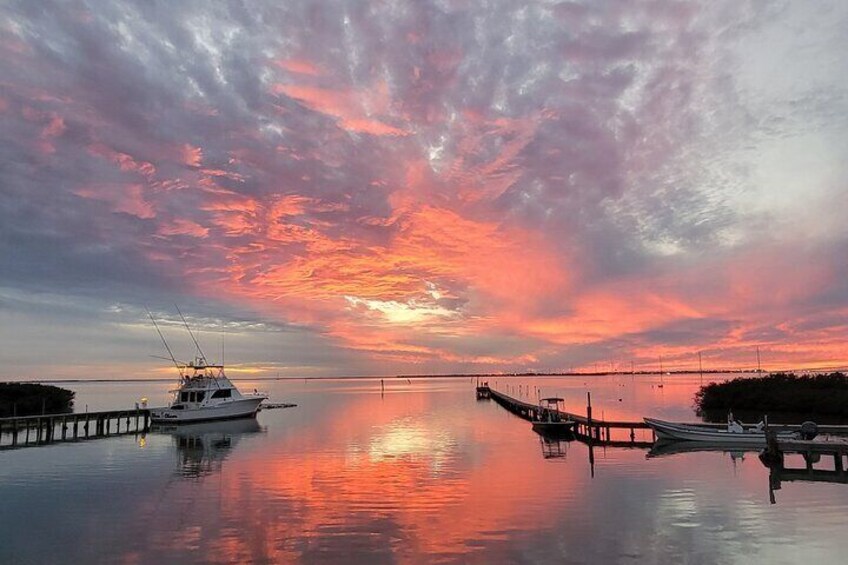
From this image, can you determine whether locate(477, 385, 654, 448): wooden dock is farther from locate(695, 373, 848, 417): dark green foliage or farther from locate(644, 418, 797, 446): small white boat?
locate(695, 373, 848, 417): dark green foliage

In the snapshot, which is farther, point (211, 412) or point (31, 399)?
point (31, 399)

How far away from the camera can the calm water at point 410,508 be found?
65.2 ft

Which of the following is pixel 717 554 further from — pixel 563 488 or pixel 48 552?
pixel 48 552

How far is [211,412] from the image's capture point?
72.4 meters

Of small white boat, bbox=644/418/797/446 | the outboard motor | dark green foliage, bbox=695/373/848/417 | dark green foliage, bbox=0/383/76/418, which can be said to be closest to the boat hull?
small white boat, bbox=644/418/797/446

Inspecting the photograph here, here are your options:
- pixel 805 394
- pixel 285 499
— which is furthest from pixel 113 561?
pixel 805 394

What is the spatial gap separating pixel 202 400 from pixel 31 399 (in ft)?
86.1

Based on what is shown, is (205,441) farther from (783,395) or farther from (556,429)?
(783,395)

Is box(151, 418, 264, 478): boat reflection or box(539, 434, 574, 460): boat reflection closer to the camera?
box(151, 418, 264, 478): boat reflection

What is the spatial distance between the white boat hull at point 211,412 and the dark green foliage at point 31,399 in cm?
1882

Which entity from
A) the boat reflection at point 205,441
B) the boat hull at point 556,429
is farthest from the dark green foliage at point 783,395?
the boat reflection at point 205,441

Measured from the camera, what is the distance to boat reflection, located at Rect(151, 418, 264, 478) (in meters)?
40.0

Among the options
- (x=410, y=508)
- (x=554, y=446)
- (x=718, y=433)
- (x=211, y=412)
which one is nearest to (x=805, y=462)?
(x=718, y=433)

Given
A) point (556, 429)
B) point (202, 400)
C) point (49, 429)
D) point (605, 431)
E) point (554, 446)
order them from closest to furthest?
1. point (554, 446)
2. point (605, 431)
3. point (556, 429)
4. point (49, 429)
5. point (202, 400)
